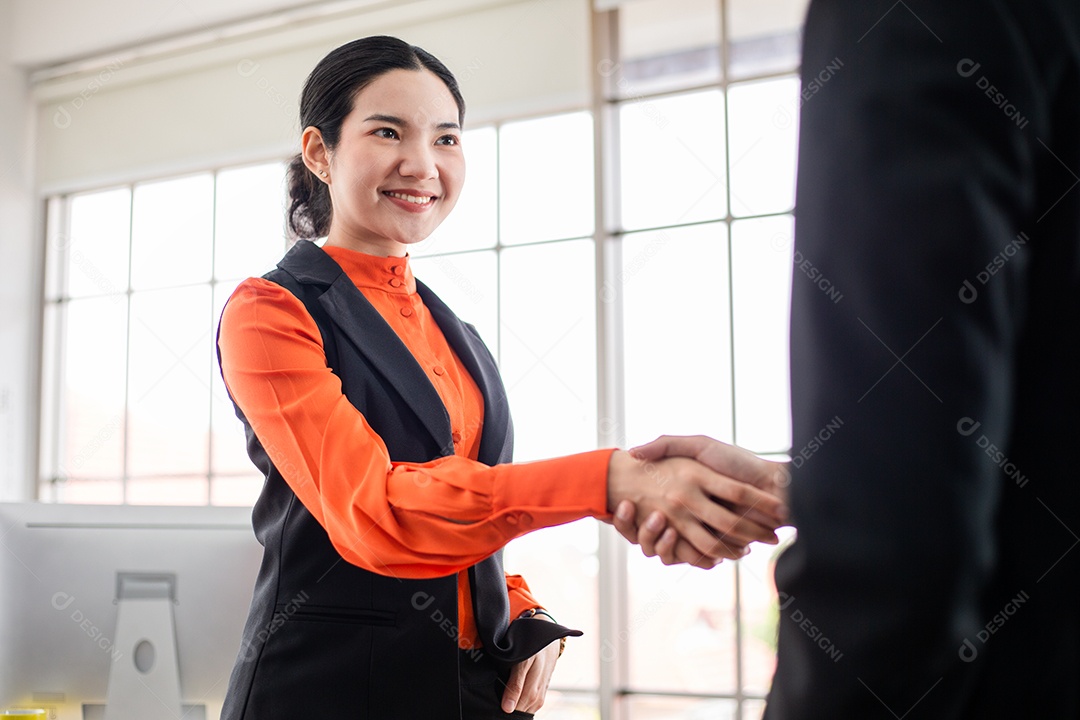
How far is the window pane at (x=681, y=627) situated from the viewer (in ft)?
11.2

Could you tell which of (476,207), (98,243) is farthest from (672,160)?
(98,243)

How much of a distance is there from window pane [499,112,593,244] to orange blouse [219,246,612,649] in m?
2.40

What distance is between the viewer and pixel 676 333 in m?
3.54

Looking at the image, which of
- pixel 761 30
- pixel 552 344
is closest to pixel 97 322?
pixel 552 344

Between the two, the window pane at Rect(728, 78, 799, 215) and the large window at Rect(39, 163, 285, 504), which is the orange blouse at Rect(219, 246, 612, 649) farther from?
the large window at Rect(39, 163, 285, 504)

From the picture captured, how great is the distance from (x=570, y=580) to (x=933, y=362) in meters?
3.24

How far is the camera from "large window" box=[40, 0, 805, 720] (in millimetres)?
3418

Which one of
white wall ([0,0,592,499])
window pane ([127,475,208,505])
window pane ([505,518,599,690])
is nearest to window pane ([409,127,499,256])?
white wall ([0,0,592,499])

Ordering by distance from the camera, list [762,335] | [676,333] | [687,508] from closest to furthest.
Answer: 1. [687,508]
2. [762,335]
3. [676,333]

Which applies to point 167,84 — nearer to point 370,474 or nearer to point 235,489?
point 235,489

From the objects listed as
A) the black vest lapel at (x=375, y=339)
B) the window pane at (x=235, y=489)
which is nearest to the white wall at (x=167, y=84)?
the window pane at (x=235, y=489)

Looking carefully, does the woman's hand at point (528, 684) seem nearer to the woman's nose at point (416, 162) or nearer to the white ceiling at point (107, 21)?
the woman's nose at point (416, 162)

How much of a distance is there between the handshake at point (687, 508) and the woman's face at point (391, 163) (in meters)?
0.57

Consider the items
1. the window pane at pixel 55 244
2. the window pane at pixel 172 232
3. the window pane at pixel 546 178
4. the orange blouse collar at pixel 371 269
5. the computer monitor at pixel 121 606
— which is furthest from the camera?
the window pane at pixel 55 244
